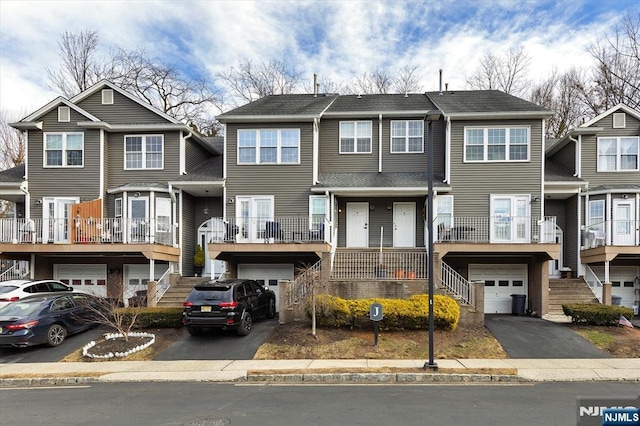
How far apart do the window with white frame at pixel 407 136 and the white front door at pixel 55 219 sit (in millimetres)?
15213

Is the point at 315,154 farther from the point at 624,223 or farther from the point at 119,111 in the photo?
the point at 624,223

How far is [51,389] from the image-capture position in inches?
406

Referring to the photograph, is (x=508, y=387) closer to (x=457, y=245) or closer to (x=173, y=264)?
(x=457, y=245)

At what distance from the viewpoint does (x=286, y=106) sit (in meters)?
21.3

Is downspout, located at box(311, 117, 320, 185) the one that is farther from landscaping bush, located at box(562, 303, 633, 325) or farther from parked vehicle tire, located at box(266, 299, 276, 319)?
landscaping bush, located at box(562, 303, 633, 325)

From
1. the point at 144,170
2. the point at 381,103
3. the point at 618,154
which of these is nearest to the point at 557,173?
the point at 618,154

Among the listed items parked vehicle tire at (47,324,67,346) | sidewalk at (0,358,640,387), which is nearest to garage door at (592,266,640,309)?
sidewalk at (0,358,640,387)

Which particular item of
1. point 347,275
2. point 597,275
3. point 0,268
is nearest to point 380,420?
point 347,275

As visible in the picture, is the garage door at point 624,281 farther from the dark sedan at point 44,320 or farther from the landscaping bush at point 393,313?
the dark sedan at point 44,320

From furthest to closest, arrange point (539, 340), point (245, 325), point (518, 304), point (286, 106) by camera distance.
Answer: point (286, 106) → point (518, 304) → point (245, 325) → point (539, 340)

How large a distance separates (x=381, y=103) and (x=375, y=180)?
4.57m

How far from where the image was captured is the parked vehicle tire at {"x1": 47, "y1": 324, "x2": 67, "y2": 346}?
45.9ft

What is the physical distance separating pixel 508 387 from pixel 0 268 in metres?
25.6

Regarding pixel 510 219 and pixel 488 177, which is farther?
pixel 488 177
